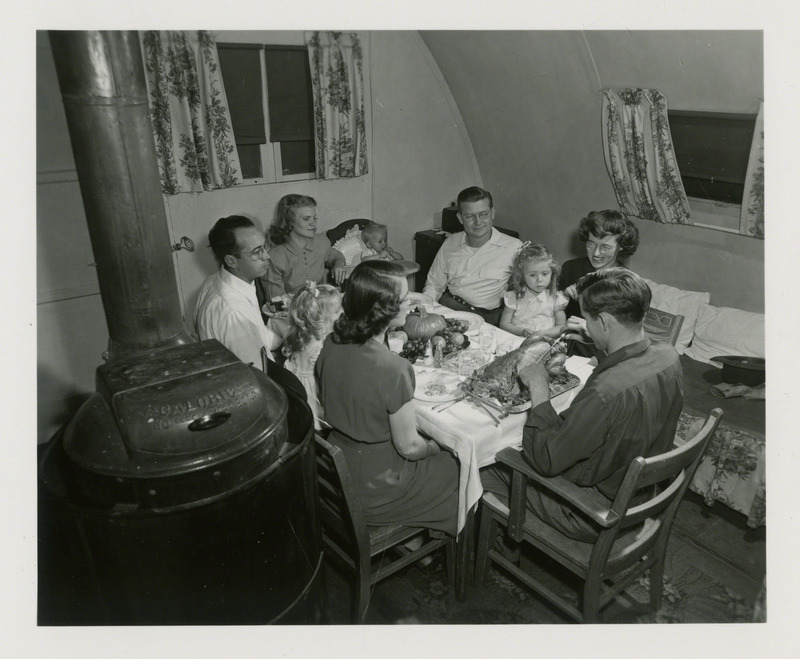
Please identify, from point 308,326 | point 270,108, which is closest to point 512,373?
point 308,326

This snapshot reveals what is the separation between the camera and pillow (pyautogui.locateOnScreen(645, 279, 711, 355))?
4.50 m

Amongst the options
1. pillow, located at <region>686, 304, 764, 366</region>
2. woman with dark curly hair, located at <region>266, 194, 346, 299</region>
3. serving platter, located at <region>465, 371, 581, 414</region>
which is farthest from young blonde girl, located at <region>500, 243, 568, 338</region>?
woman with dark curly hair, located at <region>266, 194, 346, 299</region>

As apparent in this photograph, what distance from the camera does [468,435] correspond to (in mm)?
2566

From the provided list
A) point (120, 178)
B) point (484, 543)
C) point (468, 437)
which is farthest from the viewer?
point (484, 543)

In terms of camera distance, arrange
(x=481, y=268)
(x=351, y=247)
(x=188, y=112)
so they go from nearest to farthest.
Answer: (x=481, y=268) → (x=188, y=112) → (x=351, y=247)

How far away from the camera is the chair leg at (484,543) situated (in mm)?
2766

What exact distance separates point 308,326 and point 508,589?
1.64 m

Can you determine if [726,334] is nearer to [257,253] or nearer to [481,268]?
[481,268]

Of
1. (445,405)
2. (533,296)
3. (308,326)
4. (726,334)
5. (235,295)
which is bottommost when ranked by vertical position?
(726,334)

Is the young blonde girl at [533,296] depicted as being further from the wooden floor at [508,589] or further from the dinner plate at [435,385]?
the wooden floor at [508,589]

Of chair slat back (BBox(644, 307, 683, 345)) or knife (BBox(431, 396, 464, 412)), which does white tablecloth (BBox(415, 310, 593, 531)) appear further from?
chair slat back (BBox(644, 307, 683, 345))

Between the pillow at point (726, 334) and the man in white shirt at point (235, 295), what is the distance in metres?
3.10

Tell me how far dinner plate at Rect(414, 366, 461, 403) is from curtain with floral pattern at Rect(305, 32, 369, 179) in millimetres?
3257

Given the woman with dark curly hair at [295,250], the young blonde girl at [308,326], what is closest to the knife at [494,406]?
the young blonde girl at [308,326]
